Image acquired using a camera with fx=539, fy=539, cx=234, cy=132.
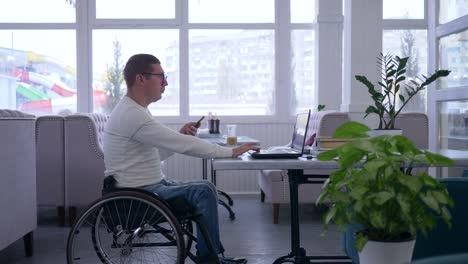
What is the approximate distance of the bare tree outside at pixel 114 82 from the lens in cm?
681

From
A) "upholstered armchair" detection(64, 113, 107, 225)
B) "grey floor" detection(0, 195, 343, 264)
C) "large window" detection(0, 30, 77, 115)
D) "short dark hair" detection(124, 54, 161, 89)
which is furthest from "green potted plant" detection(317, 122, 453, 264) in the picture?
"large window" detection(0, 30, 77, 115)

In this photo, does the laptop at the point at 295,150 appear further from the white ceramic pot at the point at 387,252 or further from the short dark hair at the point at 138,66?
the white ceramic pot at the point at 387,252

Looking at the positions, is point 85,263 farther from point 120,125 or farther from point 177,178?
point 177,178

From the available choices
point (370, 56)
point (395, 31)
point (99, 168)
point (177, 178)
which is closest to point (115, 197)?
point (99, 168)

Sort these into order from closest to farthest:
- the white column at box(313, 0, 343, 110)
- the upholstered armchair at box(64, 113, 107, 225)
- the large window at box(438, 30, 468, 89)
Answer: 1. the large window at box(438, 30, 468, 89)
2. the upholstered armchair at box(64, 113, 107, 225)
3. the white column at box(313, 0, 343, 110)

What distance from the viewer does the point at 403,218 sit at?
1.19 metres

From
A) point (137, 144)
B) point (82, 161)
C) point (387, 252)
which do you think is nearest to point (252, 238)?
point (82, 161)

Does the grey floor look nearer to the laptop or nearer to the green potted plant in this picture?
the laptop

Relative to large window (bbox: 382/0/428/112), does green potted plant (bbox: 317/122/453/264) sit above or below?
below

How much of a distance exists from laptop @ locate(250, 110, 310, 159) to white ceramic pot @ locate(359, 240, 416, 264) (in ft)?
3.60

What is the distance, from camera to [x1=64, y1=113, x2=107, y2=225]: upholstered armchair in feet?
14.5

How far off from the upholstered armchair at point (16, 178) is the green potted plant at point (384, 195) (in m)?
2.19

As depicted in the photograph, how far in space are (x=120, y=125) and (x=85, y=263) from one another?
117cm

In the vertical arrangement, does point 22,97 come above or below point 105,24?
below
